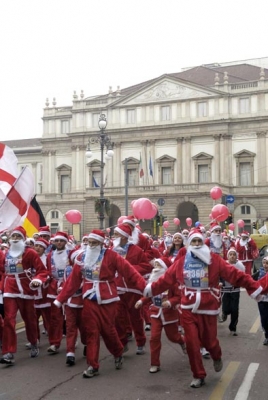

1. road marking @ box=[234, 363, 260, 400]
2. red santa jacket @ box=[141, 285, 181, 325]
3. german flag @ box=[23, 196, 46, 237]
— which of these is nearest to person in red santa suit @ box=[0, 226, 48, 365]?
red santa jacket @ box=[141, 285, 181, 325]

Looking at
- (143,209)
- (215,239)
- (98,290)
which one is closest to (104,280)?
(98,290)

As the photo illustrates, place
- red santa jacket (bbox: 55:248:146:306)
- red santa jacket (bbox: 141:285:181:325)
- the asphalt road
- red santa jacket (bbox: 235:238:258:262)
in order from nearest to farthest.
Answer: the asphalt road < red santa jacket (bbox: 55:248:146:306) < red santa jacket (bbox: 141:285:181:325) < red santa jacket (bbox: 235:238:258:262)

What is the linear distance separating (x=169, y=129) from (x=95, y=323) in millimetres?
50382

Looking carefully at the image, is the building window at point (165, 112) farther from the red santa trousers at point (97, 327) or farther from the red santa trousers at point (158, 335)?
the red santa trousers at point (97, 327)

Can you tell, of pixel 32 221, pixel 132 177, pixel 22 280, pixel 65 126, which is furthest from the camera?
pixel 65 126

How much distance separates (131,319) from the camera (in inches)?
332

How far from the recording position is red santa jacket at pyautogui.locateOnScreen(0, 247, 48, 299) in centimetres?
812

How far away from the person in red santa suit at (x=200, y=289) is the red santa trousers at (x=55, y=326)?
2.25 meters

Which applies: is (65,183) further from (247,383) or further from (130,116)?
(247,383)

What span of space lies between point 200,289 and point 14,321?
9.07 ft

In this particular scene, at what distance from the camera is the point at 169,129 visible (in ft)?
185

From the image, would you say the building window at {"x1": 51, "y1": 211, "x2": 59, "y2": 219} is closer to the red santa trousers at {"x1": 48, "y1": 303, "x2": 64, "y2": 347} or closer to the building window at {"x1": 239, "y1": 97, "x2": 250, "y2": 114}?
the building window at {"x1": 239, "y1": 97, "x2": 250, "y2": 114}

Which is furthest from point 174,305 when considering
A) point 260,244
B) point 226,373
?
point 260,244

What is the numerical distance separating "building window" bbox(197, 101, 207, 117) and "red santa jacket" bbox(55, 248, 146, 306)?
49.5 m
